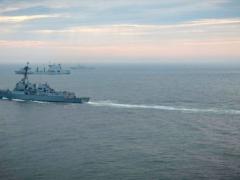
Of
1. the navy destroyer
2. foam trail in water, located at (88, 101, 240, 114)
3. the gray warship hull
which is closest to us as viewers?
foam trail in water, located at (88, 101, 240, 114)

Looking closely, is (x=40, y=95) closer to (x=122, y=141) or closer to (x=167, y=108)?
(x=167, y=108)

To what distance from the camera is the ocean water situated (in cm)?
4350

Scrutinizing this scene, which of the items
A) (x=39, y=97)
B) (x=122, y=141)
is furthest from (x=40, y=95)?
(x=122, y=141)

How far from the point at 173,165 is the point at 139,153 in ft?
19.3

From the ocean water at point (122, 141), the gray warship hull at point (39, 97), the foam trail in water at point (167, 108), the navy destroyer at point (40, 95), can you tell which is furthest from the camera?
the navy destroyer at point (40, 95)

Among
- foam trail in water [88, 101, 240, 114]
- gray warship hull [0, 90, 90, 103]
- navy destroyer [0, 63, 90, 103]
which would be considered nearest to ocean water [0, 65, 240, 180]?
foam trail in water [88, 101, 240, 114]

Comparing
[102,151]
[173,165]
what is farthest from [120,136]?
[173,165]

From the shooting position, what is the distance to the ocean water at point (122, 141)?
43500 millimetres

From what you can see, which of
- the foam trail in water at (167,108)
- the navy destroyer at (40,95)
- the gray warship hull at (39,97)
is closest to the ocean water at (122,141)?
the foam trail in water at (167,108)

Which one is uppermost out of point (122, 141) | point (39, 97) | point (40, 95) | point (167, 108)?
point (40, 95)

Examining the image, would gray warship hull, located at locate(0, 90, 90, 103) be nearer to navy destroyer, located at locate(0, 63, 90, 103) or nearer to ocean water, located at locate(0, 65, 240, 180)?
navy destroyer, located at locate(0, 63, 90, 103)

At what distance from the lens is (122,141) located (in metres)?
55.6

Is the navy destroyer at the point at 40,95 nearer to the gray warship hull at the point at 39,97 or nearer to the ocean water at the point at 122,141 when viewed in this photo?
the gray warship hull at the point at 39,97

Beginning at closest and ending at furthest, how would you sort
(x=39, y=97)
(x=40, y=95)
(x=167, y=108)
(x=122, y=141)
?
(x=122, y=141) < (x=167, y=108) < (x=39, y=97) < (x=40, y=95)
